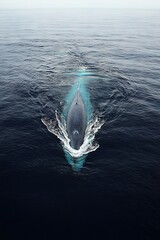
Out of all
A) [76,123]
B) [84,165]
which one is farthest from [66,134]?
[84,165]

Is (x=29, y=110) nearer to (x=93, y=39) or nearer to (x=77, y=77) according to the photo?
(x=77, y=77)

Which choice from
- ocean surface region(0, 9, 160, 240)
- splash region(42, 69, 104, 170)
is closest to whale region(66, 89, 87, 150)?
splash region(42, 69, 104, 170)

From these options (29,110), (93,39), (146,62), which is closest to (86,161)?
(29,110)

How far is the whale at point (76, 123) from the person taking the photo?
86.8 ft

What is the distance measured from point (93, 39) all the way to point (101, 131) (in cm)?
7054

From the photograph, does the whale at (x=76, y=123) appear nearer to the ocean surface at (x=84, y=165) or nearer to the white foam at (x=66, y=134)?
the white foam at (x=66, y=134)

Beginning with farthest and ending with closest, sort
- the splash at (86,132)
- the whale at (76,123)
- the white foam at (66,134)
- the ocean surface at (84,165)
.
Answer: the whale at (76,123), the white foam at (66,134), the splash at (86,132), the ocean surface at (84,165)

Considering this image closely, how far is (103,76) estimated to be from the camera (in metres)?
49.1

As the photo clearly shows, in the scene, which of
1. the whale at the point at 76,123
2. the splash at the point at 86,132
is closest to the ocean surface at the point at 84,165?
the splash at the point at 86,132

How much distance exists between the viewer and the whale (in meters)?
26.5

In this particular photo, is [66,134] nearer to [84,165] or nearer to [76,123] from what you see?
[76,123]

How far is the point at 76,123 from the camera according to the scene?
94.9 feet

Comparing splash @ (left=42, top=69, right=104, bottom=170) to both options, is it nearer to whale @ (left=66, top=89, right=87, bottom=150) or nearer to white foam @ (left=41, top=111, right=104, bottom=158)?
white foam @ (left=41, top=111, right=104, bottom=158)

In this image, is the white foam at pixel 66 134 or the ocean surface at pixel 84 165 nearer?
the ocean surface at pixel 84 165
